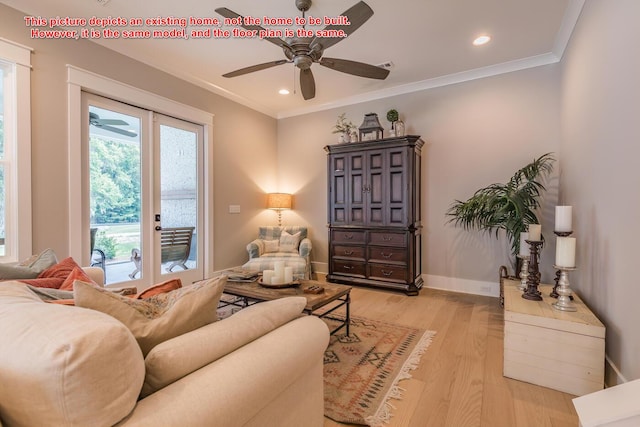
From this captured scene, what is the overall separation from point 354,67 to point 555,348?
8.15 ft

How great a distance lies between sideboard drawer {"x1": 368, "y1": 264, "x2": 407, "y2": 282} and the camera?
3.73 m

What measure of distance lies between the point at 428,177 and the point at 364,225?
112cm

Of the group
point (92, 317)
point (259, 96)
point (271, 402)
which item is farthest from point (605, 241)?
point (259, 96)

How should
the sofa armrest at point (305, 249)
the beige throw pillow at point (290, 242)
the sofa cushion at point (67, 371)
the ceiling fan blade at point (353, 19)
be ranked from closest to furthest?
the sofa cushion at point (67, 371)
the ceiling fan blade at point (353, 19)
the sofa armrest at point (305, 249)
the beige throw pillow at point (290, 242)

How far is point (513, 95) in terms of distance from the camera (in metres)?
3.49

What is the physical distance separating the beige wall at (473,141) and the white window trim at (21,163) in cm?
370

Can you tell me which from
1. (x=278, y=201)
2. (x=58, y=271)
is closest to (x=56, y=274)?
(x=58, y=271)

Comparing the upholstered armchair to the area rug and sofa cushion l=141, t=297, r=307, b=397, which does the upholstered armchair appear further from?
sofa cushion l=141, t=297, r=307, b=397

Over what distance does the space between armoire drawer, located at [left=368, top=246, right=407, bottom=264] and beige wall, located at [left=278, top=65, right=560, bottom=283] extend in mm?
538

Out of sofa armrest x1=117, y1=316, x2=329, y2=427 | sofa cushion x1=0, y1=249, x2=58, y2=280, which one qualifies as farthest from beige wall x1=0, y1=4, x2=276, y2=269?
sofa armrest x1=117, y1=316, x2=329, y2=427

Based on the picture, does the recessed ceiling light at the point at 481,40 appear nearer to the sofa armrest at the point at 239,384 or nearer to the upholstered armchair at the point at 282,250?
the upholstered armchair at the point at 282,250

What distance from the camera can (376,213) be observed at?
13.0 ft

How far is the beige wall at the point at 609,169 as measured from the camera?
5.16 feet

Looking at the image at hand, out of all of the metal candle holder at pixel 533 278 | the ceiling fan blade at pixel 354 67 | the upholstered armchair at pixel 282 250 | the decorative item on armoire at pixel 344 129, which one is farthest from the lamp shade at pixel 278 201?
the metal candle holder at pixel 533 278
